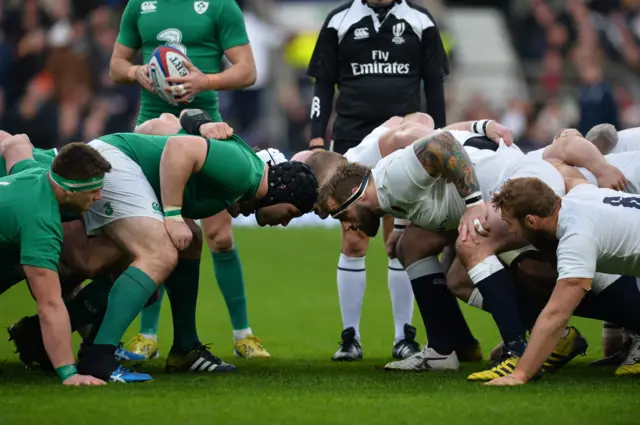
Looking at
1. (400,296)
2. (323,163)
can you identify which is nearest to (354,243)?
(400,296)

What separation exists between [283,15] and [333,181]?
20.8m

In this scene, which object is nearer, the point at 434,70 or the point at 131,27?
the point at 131,27

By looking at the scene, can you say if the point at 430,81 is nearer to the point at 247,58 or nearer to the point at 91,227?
the point at 247,58

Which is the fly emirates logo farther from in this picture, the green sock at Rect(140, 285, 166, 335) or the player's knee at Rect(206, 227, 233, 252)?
the green sock at Rect(140, 285, 166, 335)

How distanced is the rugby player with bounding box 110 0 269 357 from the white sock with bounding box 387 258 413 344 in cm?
97

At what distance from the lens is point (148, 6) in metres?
8.83

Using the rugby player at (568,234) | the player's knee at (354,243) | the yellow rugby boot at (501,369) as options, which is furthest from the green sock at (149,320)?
the rugby player at (568,234)

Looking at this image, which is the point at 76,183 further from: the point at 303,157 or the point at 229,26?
the point at 229,26

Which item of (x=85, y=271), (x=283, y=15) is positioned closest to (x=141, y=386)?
(x=85, y=271)

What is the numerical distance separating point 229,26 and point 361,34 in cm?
116

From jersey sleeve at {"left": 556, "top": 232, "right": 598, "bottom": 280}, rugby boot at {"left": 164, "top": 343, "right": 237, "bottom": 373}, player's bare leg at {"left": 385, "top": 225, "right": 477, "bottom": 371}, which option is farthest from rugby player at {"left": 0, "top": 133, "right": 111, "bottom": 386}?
jersey sleeve at {"left": 556, "top": 232, "right": 598, "bottom": 280}

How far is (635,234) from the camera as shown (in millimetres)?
6559

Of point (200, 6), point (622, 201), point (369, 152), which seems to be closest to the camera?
point (622, 201)

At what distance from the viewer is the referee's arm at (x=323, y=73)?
9.60m
